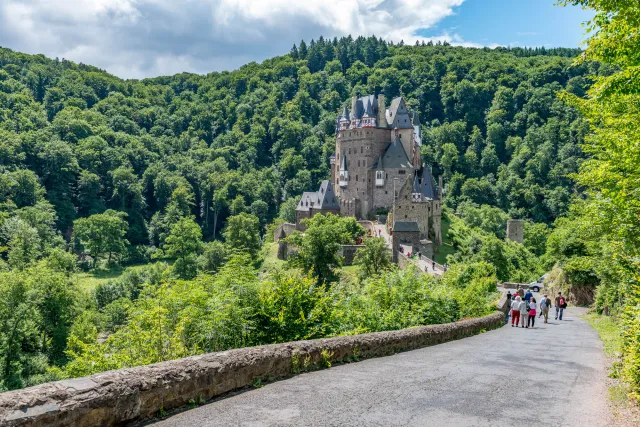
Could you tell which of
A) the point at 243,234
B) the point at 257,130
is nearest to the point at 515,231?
the point at 243,234

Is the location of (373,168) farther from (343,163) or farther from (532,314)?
(532,314)

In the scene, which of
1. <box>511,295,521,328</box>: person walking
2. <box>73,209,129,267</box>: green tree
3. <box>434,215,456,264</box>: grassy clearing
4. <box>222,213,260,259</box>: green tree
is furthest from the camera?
<box>73,209,129,267</box>: green tree

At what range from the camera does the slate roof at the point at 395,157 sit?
6562 centimetres

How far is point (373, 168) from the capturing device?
221 ft

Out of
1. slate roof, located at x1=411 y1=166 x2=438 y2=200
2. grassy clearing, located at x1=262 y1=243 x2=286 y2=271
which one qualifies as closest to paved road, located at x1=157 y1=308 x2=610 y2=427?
grassy clearing, located at x1=262 y1=243 x2=286 y2=271

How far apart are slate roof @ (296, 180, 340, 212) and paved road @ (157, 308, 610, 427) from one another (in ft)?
189

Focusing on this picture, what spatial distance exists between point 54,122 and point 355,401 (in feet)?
432

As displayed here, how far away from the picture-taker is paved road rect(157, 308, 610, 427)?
5.96 meters

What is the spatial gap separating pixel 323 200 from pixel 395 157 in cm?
1124

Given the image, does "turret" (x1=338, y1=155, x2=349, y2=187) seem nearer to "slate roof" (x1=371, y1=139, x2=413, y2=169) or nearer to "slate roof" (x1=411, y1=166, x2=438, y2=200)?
"slate roof" (x1=371, y1=139, x2=413, y2=169)

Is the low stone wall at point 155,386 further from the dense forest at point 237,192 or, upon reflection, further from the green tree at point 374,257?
the green tree at point 374,257

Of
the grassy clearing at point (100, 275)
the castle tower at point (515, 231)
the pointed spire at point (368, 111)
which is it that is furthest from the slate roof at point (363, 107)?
the grassy clearing at point (100, 275)

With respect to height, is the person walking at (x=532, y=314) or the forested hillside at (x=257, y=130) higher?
the forested hillside at (x=257, y=130)

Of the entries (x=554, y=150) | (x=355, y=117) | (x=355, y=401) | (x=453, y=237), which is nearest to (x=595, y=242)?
(x=355, y=401)
